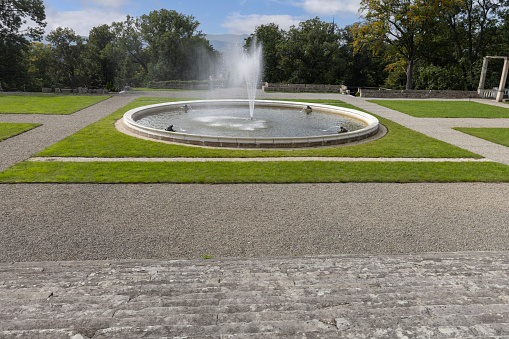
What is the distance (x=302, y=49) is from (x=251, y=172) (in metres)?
39.2

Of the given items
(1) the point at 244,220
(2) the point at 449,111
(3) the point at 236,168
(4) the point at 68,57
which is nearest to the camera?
(1) the point at 244,220

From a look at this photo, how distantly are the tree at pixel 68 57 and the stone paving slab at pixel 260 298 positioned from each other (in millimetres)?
48849

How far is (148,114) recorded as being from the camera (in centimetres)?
2122

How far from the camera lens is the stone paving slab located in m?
3.59

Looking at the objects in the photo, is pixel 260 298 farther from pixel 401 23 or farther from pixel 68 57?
pixel 68 57

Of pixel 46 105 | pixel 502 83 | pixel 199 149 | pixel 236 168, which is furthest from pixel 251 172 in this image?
pixel 502 83

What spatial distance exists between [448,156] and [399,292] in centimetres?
1093

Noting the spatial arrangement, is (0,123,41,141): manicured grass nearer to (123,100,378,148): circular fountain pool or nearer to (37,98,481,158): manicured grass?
(37,98,481,158): manicured grass

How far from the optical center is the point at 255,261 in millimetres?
5770

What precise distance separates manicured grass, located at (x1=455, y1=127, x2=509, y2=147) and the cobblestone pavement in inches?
291

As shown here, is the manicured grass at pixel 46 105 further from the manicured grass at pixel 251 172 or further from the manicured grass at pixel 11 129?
the manicured grass at pixel 251 172

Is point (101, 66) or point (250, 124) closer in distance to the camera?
point (250, 124)

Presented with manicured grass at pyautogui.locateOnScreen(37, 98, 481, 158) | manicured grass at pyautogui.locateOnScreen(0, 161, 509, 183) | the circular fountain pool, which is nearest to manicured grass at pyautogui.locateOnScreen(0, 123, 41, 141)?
manicured grass at pyautogui.locateOnScreen(37, 98, 481, 158)

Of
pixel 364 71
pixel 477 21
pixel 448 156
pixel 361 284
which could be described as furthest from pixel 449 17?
pixel 361 284
